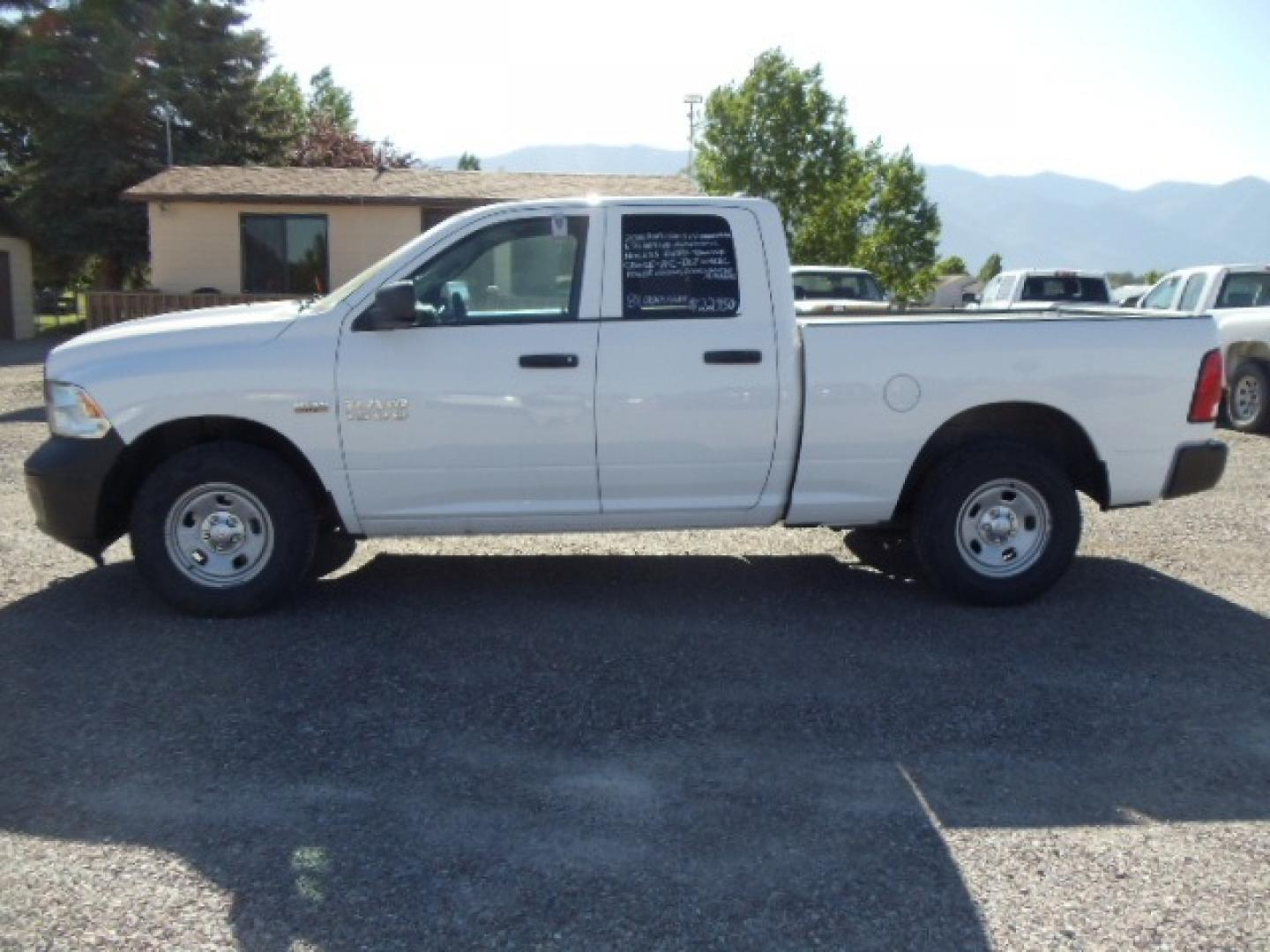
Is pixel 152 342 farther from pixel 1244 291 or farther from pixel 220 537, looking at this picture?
pixel 1244 291

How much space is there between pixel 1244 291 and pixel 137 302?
17523 mm

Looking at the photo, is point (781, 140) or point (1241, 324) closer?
point (1241, 324)

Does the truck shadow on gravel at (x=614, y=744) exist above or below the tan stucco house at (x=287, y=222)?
below

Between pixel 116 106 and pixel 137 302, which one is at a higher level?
pixel 116 106

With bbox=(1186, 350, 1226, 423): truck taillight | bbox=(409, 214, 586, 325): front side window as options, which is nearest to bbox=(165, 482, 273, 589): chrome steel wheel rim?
bbox=(409, 214, 586, 325): front side window

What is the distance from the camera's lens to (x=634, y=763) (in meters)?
4.23

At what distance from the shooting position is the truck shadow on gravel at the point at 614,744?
337 centimetres

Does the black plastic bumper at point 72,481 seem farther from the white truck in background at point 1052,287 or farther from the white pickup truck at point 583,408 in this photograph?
the white truck in background at point 1052,287

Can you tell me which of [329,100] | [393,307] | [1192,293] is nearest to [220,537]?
[393,307]

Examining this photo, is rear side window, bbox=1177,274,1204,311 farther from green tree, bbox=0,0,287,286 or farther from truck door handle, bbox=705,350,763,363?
green tree, bbox=0,0,287,286

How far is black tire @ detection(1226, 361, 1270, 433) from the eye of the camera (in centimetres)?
1291

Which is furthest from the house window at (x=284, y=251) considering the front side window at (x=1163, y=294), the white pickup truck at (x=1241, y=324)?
the white pickup truck at (x=1241, y=324)

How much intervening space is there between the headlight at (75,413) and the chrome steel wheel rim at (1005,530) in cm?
430

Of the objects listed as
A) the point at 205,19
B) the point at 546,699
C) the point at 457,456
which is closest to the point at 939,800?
the point at 546,699
